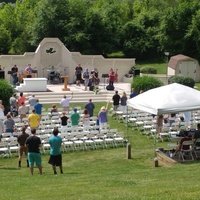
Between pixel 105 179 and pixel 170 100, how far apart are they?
521cm

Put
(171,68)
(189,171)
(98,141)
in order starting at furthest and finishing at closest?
(171,68) < (98,141) < (189,171)

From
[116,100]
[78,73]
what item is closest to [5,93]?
[116,100]

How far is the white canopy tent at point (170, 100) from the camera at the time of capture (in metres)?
19.1

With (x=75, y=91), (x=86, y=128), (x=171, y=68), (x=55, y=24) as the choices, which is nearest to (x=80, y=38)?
(x=55, y=24)

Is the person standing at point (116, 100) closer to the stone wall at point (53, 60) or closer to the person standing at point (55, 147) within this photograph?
the stone wall at point (53, 60)

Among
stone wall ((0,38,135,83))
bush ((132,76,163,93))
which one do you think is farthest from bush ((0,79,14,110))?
stone wall ((0,38,135,83))

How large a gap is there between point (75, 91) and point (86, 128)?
13.3 m

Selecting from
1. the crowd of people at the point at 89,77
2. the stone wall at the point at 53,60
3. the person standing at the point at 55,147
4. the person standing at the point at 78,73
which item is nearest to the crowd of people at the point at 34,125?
the person standing at the point at 55,147

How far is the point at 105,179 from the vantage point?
15078 mm

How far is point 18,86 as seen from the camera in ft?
119

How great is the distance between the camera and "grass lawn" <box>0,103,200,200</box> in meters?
12.1

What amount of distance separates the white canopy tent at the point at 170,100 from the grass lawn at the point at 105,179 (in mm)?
1853

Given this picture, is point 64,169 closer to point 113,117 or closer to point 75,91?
point 113,117

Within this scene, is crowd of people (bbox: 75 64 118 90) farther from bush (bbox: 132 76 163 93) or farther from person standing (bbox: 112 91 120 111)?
person standing (bbox: 112 91 120 111)
